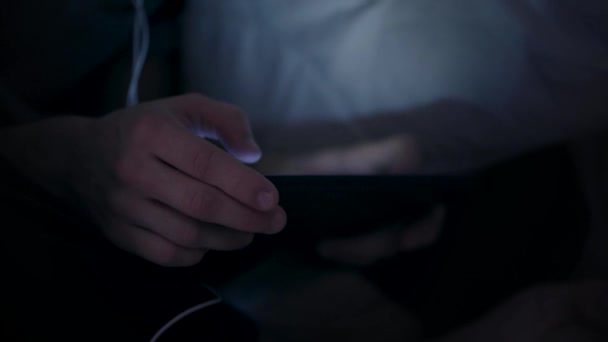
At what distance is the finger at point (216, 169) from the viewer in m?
0.43

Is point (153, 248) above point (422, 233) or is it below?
above

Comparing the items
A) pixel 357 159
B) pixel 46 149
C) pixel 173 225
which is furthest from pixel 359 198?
pixel 46 149

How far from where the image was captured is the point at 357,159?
2.05 ft

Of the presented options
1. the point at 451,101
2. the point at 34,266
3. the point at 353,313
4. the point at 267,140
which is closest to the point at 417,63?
the point at 451,101

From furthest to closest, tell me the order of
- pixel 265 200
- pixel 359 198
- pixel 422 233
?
1. pixel 422 233
2. pixel 359 198
3. pixel 265 200

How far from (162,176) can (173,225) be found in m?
0.05

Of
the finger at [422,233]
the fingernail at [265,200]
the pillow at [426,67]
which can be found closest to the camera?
the fingernail at [265,200]

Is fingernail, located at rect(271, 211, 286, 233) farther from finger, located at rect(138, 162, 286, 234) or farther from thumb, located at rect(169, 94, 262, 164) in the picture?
thumb, located at rect(169, 94, 262, 164)

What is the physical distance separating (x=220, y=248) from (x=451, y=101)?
0.33 meters

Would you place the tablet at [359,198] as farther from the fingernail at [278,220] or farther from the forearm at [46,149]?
the forearm at [46,149]

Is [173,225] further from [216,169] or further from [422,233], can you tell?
[422,233]

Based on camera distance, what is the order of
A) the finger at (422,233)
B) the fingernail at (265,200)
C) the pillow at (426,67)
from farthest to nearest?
the finger at (422,233), the pillow at (426,67), the fingernail at (265,200)

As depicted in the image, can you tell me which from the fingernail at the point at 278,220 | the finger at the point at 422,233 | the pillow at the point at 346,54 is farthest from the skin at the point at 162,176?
the finger at the point at 422,233

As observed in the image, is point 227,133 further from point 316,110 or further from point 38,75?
point 38,75
